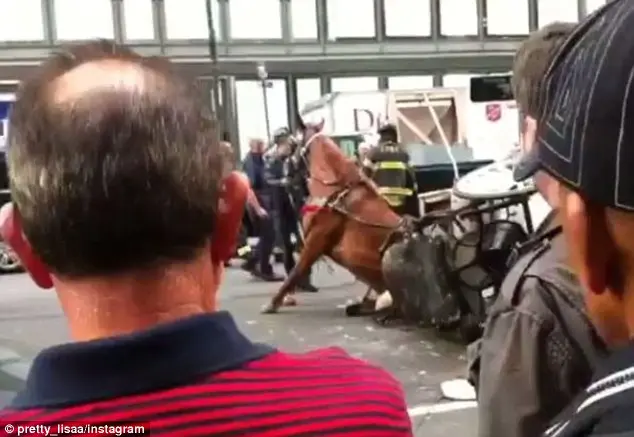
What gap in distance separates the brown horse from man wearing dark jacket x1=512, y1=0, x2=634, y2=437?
766 centimetres

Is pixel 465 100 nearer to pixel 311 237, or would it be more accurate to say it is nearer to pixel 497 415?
pixel 311 237

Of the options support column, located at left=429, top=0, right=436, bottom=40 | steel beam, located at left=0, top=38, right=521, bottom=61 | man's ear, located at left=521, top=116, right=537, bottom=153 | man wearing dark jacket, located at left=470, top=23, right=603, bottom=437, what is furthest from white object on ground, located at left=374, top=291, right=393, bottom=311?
support column, located at left=429, top=0, right=436, bottom=40

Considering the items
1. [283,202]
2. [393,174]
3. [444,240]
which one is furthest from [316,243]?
[283,202]

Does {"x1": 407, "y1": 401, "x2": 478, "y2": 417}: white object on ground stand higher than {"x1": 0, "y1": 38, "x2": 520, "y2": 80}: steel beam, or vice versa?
{"x1": 0, "y1": 38, "x2": 520, "y2": 80}: steel beam

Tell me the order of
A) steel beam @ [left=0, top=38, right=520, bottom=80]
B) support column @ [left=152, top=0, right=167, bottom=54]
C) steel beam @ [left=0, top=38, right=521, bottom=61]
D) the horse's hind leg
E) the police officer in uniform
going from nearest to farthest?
the horse's hind leg
the police officer in uniform
steel beam @ [left=0, top=38, right=521, bottom=61]
steel beam @ [left=0, top=38, right=520, bottom=80]
support column @ [left=152, top=0, right=167, bottom=54]

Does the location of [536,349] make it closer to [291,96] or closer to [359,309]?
[359,309]

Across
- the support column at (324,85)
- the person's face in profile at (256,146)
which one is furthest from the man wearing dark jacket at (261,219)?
the support column at (324,85)

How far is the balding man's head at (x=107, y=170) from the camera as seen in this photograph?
3.55 ft

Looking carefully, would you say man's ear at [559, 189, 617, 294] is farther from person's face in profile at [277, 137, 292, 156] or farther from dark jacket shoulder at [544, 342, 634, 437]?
person's face in profile at [277, 137, 292, 156]

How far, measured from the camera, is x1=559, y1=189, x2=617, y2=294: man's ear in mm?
1010

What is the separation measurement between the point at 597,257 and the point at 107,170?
0.46 m

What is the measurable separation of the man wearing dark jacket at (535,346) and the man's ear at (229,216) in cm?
53

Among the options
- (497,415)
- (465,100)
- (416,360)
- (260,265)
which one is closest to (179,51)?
(465,100)

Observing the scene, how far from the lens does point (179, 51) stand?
69.7 ft
